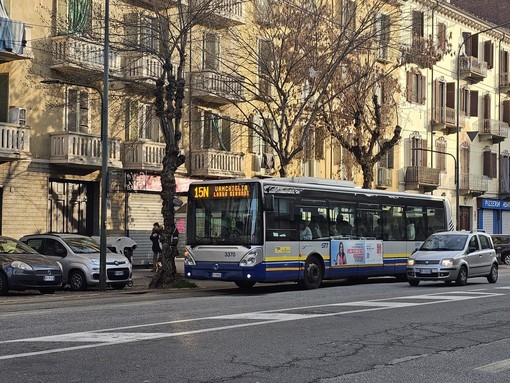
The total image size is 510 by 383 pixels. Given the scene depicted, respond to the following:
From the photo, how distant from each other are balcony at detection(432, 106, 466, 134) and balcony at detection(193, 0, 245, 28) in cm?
1997

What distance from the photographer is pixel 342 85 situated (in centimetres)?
3331

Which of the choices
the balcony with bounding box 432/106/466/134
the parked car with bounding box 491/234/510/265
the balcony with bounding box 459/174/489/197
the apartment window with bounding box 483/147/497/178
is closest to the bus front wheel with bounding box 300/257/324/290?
the parked car with bounding box 491/234/510/265

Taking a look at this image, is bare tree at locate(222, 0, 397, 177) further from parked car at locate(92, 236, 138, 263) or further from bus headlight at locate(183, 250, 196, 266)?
bus headlight at locate(183, 250, 196, 266)

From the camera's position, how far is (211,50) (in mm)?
34844

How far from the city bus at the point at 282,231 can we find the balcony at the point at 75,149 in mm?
7900

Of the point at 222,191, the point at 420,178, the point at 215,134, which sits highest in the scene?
the point at 215,134

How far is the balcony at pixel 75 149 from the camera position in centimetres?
2923

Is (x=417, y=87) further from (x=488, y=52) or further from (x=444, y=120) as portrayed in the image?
(x=488, y=52)

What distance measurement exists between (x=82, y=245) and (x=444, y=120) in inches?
1280

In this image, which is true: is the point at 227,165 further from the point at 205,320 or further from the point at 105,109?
the point at 205,320

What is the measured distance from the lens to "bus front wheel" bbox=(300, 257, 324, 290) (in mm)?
22969

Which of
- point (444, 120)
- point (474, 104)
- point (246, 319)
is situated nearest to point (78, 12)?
point (246, 319)

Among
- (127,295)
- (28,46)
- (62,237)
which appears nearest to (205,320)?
A: (127,295)

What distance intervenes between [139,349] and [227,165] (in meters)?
25.8
